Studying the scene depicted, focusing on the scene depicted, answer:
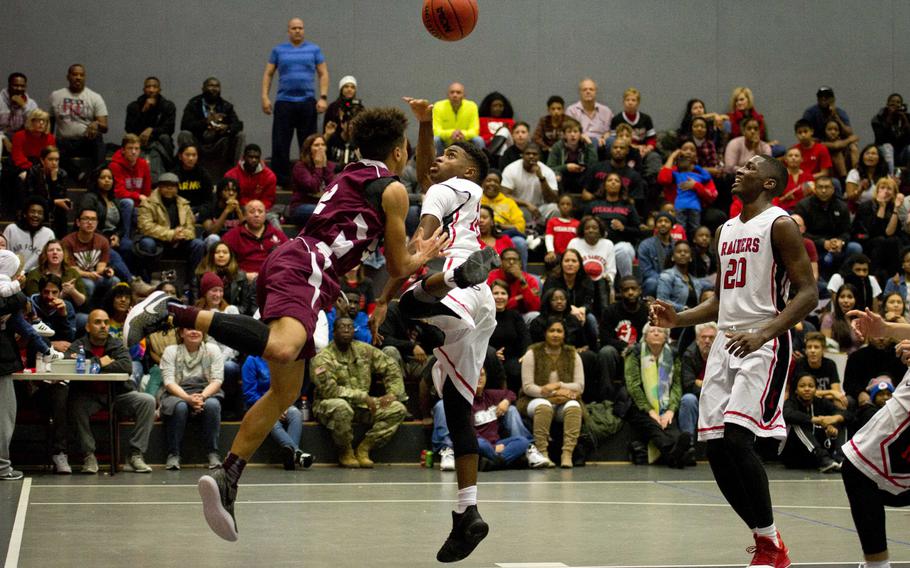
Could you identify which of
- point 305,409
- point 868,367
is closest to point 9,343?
point 305,409

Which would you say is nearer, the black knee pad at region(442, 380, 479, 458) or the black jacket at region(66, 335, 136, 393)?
the black knee pad at region(442, 380, 479, 458)

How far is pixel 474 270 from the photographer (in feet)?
19.9

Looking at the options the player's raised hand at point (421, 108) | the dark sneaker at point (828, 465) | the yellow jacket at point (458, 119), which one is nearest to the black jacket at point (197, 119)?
the yellow jacket at point (458, 119)

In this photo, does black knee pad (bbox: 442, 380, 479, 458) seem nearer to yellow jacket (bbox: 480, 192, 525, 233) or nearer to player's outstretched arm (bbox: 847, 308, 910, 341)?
player's outstretched arm (bbox: 847, 308, 910, 341)

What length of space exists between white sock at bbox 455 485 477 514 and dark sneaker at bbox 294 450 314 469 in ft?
17.5

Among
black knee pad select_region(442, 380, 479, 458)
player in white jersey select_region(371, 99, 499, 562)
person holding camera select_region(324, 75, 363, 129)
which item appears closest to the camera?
player in white jersey select_region(371, 99, 499, 562)

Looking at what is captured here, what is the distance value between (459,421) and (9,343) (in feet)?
17.7

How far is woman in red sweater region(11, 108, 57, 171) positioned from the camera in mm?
14672

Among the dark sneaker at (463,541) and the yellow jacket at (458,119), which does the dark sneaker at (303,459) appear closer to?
the dark sneaker at (463,541)

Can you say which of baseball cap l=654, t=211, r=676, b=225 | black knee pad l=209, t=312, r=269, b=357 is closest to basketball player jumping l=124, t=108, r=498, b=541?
black knee pad l=209, t=312, r=269, b=357

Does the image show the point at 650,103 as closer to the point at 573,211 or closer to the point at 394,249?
the point at 573,211

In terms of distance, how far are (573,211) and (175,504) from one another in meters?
8.33

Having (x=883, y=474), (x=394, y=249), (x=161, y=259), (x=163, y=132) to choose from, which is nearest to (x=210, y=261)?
(x=161, y=259)

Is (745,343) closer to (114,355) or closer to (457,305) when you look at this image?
(457,305)
